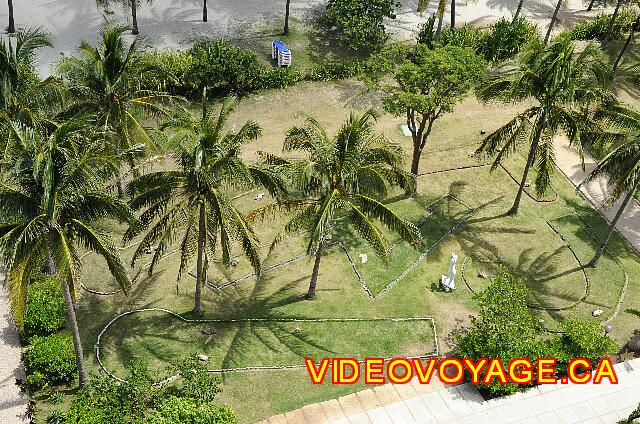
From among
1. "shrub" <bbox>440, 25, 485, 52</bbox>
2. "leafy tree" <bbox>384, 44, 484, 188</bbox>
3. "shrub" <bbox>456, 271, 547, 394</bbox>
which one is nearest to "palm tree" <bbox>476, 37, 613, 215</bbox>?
"leafy tree" <bbox>384, 44, 484, 188</bbox>

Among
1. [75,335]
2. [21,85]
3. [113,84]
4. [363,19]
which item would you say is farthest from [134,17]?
[75,335]

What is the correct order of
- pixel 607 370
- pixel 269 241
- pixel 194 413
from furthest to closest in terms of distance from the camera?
pixel 269 241, pixel 607 370, pixel 194 413

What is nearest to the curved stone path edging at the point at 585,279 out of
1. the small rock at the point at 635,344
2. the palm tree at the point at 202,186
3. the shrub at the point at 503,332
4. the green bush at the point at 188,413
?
the small rock at the point at 635,344

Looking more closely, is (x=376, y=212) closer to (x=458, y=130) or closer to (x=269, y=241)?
(x=269, y=241)

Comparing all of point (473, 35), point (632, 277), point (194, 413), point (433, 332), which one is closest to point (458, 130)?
point (473, 35)

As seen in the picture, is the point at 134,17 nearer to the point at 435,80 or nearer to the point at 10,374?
the point at 435,80

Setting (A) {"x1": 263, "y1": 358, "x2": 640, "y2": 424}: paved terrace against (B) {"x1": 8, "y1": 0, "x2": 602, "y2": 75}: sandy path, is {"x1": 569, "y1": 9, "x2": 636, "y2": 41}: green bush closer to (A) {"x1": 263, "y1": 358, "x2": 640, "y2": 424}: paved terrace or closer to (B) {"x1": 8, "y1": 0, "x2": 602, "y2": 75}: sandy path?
(B) {"x1": 8, "y1": 0, "x2": 602, "y2": 75}: sandy path
